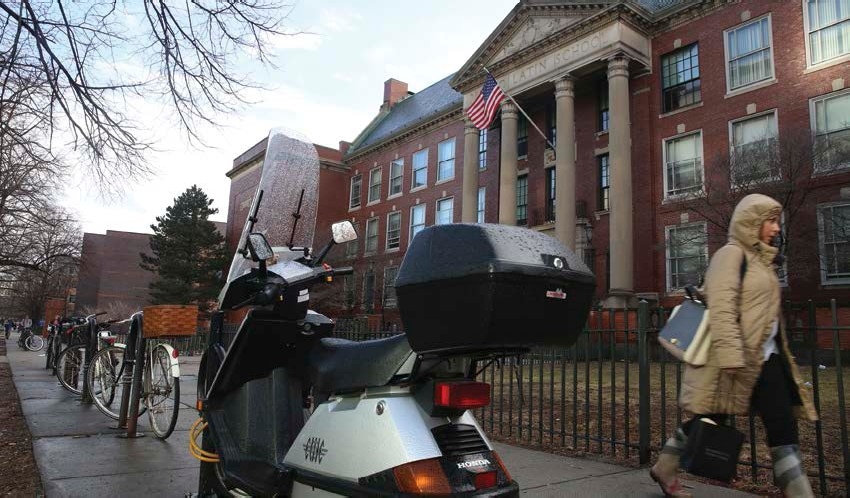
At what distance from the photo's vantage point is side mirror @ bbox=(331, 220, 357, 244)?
331 centimetres

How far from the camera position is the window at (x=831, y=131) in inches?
564

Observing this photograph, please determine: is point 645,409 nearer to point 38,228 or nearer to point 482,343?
point 482,343

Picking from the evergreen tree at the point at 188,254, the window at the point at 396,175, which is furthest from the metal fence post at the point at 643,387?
the evergreen tree at the point at 188,254

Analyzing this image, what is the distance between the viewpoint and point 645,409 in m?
4.62

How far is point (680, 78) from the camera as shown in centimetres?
2016

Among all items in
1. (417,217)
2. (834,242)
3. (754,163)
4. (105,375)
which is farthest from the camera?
(417,217)

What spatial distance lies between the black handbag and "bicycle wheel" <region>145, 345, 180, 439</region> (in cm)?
419

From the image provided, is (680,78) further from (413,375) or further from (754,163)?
(413,375)

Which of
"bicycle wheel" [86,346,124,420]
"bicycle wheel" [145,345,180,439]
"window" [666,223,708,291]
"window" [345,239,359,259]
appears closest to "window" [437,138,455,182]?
"window" [345,239,359,259]

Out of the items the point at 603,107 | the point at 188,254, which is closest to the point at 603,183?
the point at 603,107

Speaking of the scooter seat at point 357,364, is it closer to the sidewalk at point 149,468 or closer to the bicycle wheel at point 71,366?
the sidewalk at point 149,468

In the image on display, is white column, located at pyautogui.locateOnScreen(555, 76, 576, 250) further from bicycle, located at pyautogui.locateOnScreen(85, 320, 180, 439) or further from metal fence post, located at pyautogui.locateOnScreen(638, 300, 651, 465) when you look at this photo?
bicycle, located at pyautogui.locateOnScreen(85, 320, 180, 439)

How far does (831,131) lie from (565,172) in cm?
789

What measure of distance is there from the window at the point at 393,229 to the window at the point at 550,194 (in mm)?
11666
